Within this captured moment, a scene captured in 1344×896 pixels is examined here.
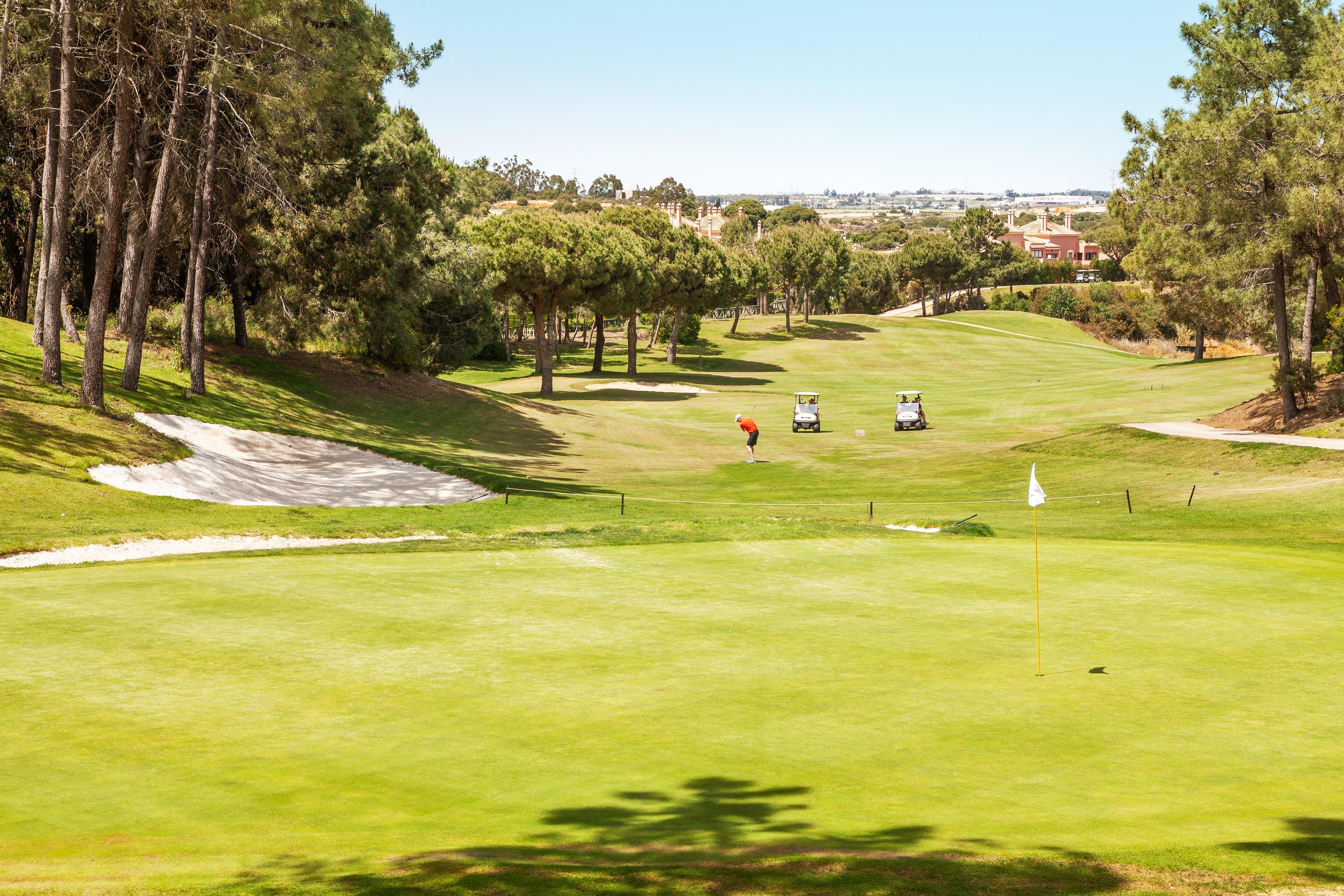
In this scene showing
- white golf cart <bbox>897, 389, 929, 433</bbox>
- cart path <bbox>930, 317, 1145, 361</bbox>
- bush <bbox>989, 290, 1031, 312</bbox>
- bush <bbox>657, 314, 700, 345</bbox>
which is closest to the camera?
white golf cart <bbox>897, 389, 929, 433</bbox>

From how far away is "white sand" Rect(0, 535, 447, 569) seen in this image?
18438 millimetres

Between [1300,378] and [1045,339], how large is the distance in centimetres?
8992

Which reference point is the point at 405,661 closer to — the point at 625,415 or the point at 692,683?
the point at 692,683

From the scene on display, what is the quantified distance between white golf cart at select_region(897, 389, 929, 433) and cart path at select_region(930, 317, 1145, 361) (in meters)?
67.4

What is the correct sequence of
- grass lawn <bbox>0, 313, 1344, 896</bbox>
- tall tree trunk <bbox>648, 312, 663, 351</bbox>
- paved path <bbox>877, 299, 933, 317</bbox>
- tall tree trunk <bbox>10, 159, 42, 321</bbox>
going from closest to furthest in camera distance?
grass lawn <bbox>0, 313, 1344, 896</bbox> < tall tree trunk <bbox>10, 159, 42, 321</bbox> < tall tree trunk <bbox>648, 312, 663, 351</bbox> < paved path <bbox>877, 299, 933, 317</bbox>

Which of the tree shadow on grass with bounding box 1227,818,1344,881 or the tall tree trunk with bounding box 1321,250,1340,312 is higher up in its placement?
the tall tree trunk with bounding box 1321,250,1340,312

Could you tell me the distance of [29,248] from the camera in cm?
4606

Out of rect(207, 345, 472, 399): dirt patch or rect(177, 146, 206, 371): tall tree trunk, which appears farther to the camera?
rect(207, 345, 472, 399): dirt patch

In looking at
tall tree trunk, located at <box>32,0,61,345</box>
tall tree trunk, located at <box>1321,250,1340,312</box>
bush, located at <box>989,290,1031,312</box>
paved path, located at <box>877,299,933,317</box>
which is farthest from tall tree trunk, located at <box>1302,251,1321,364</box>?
paved path, located at <box>877,299,933,317</box>

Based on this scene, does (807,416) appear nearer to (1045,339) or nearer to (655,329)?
(655,329)

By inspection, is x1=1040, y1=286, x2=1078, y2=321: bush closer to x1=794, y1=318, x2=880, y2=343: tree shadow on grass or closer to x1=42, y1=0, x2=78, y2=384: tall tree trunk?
x1=794, y1=318, x2=880, y2=343: tree shadow on grass

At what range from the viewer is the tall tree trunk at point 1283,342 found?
42094 mm

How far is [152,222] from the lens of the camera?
112ft

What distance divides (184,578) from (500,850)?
35.0 feet
